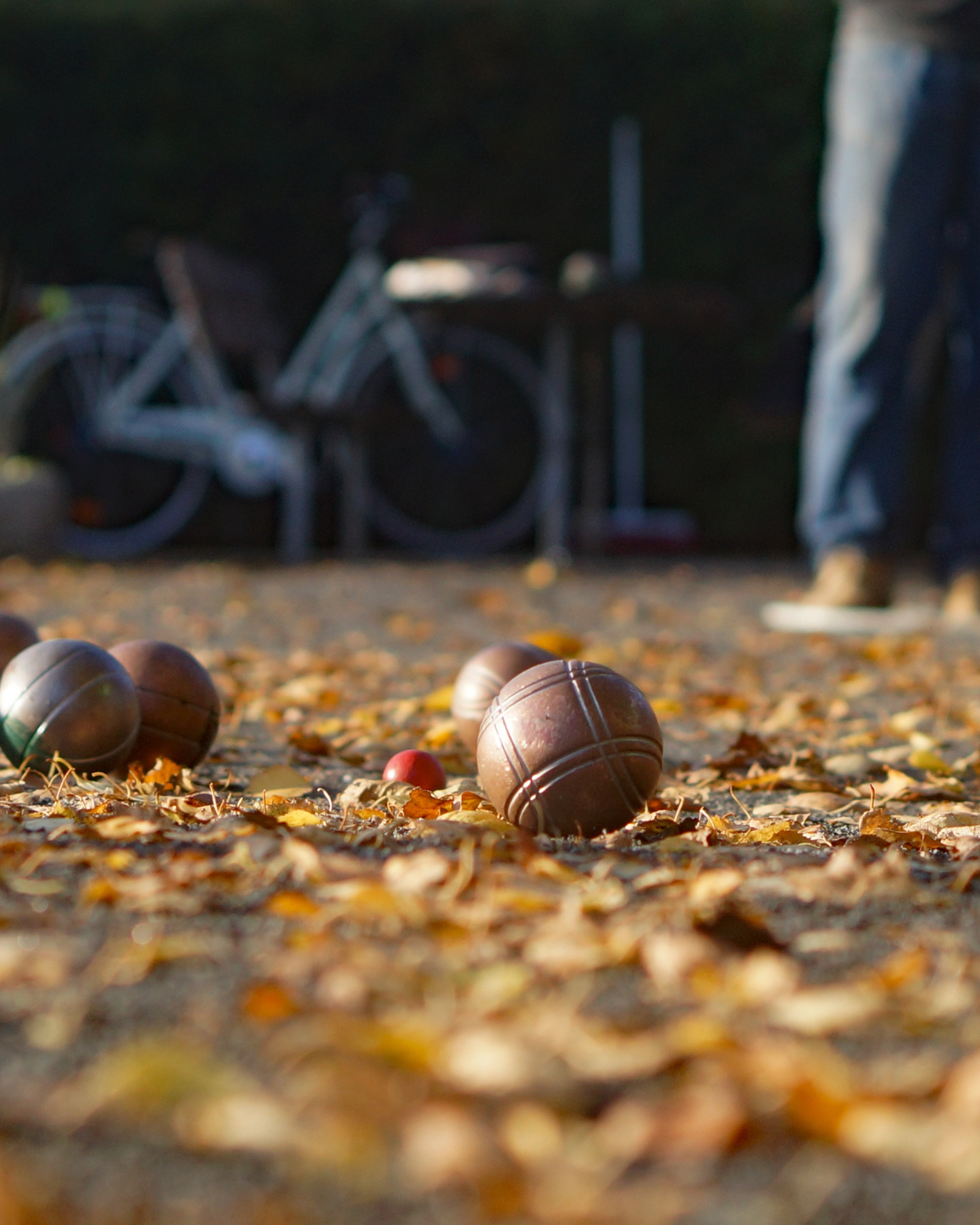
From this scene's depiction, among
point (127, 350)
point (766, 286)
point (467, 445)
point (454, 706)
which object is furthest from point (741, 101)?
point (454, 706)

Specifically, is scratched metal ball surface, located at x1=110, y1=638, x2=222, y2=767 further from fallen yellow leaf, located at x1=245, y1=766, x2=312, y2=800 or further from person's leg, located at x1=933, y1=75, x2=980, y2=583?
person's leg, located at x1=933, y1=75, x2=980, y2=583

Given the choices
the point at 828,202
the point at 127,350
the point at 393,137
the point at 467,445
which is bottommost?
the point at 467,445

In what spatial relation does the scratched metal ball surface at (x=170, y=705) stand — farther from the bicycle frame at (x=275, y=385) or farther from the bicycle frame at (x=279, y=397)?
the bicycle frame at (x=275, y=385)

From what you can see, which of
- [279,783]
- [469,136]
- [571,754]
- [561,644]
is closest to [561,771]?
[571,754]

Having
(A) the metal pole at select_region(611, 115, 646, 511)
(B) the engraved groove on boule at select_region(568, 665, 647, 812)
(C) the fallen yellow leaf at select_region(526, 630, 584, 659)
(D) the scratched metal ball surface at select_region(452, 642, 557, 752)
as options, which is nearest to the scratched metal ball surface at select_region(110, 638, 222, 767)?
(D) the scratched metal ball surface at select_region(452, 642, 557, 752)

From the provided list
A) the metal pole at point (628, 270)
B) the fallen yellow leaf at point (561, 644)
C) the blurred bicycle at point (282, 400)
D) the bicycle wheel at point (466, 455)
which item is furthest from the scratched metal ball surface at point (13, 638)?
the metal pole at point (628, 270)

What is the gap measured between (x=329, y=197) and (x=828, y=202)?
5026 millimetres

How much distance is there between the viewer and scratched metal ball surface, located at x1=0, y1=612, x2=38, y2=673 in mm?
2797

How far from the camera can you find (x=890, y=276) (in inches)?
182

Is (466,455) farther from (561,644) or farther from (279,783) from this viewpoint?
(279,783)

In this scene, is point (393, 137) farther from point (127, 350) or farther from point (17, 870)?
point (17, 870)

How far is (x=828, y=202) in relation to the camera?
16.2ft

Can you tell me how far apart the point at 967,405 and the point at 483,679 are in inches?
117

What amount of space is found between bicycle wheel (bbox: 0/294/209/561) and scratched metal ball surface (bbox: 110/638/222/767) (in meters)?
6.05
